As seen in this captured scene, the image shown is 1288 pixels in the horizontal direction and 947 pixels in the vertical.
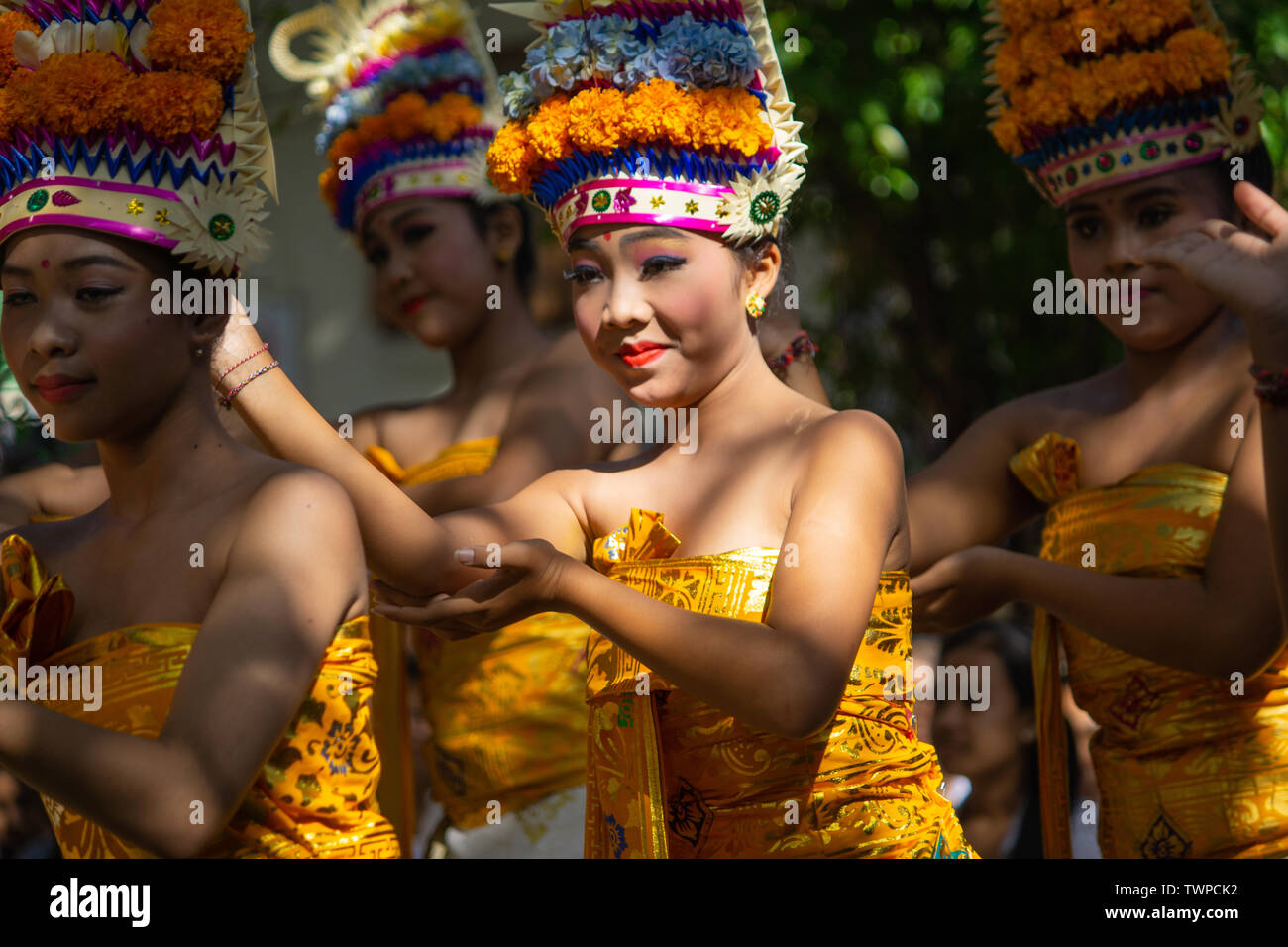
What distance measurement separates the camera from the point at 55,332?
2.45 meters

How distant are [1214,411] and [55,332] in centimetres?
234

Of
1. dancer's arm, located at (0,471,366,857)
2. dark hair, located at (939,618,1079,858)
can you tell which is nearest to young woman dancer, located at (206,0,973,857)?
dancer's arm, located at (0,471,366,857)

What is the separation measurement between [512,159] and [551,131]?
0.12 meters

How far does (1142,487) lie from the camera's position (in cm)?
A: 318

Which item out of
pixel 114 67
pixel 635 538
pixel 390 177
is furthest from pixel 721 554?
pixel 390 177

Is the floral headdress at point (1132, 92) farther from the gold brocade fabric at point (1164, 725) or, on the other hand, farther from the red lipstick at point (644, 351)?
the red lipstick at point (644, 351)

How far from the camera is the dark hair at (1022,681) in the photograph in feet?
15.5

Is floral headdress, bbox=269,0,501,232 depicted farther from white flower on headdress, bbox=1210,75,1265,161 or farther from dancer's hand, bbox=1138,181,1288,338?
dancer's hand, bbox=1138,181,1288,338

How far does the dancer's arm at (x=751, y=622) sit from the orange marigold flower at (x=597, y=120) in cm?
75

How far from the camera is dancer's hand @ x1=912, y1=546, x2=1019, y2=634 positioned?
303cm

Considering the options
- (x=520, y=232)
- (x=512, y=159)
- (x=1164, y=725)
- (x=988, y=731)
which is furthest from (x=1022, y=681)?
(x=512, y=159)

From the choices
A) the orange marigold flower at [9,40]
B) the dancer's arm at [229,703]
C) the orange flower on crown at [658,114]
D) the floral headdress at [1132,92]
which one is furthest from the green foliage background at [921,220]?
the dancer's arm at [229,703]

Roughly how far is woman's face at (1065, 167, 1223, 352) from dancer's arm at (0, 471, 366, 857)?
6.02 feet

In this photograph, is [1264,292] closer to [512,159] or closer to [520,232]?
[512,159]
